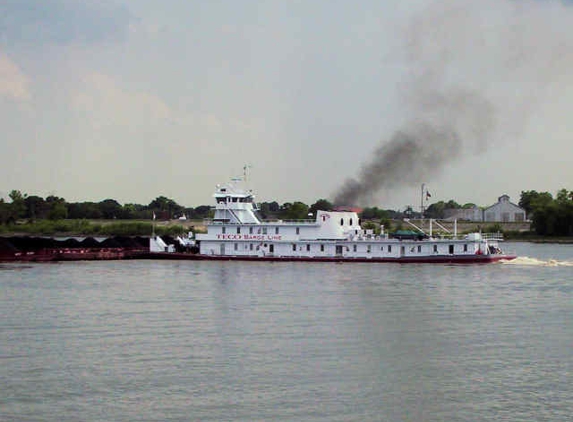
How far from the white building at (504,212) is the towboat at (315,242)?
123 meters

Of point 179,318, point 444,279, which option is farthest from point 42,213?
point 179,318

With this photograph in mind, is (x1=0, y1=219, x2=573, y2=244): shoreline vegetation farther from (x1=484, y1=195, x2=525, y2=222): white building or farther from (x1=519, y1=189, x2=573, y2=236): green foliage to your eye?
(x1=484, y1=195, x2=525, y2=222): white building

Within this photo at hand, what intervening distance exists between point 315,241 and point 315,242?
261 millimetres

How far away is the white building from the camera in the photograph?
19075 cm

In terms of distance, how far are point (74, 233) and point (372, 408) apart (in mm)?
139784

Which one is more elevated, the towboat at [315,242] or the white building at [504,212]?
the white building at [504,212]

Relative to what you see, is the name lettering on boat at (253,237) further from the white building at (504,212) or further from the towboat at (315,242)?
the white building at (504,212)

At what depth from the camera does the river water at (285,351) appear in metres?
22.5

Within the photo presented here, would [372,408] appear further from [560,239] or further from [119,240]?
[560,239]

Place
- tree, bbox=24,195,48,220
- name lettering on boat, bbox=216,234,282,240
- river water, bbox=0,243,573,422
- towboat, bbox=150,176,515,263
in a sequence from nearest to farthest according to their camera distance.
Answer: river water, bbox=0,243,573,422
towboat, bbox=150,176,515,263
name lettering on boat, bbox=216,234,282,240
tree, bbox=24,195,48,220

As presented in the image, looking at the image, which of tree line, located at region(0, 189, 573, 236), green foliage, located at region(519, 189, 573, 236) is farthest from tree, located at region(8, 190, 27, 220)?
green foliage, located at region(519, 189, 573, 236)

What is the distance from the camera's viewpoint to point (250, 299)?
44.0 meters

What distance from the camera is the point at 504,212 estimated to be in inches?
7569

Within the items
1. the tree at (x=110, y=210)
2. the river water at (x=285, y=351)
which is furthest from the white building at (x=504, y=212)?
the river water at (x=285, y=351)
